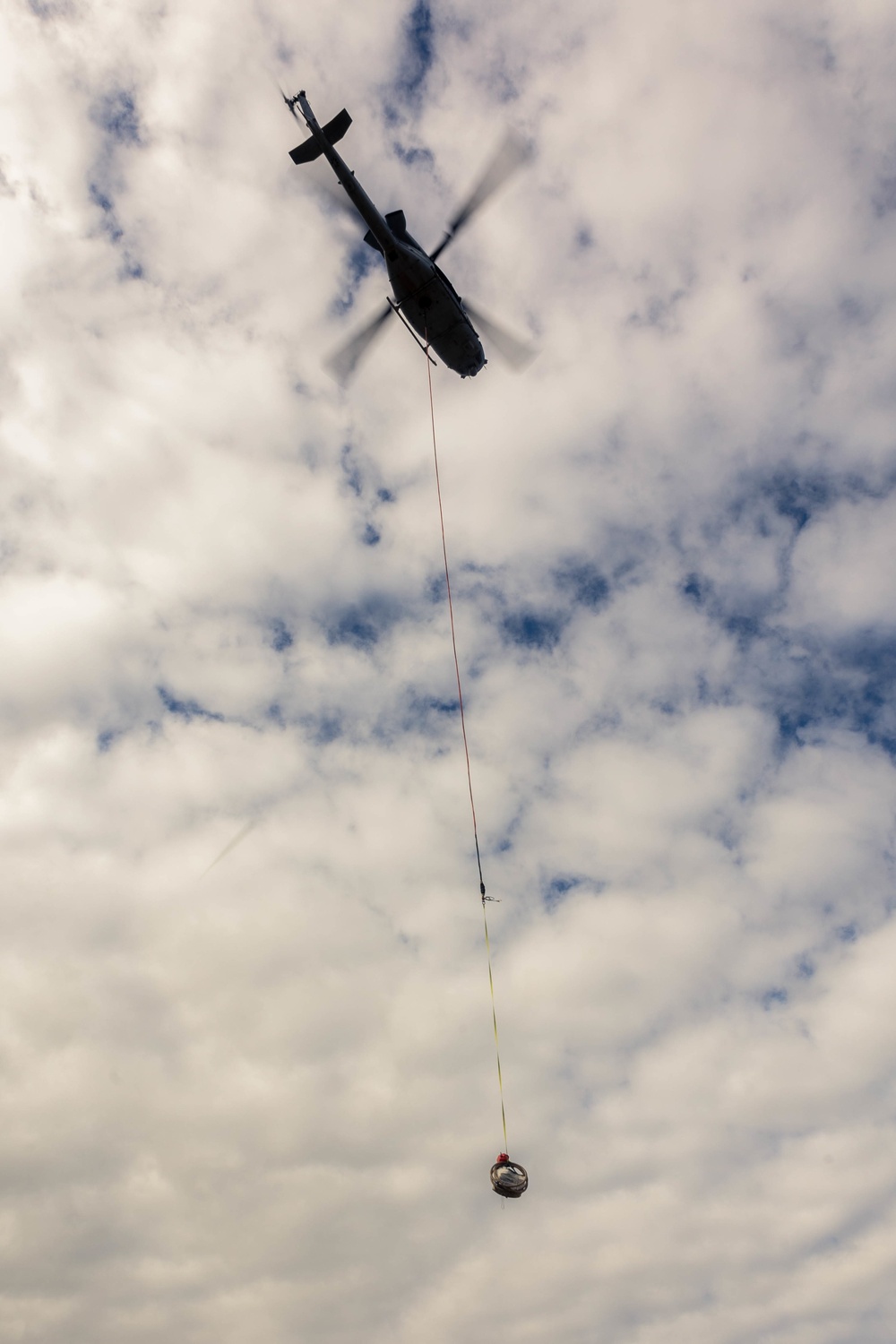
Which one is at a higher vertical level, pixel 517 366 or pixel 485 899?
pixel 517 366

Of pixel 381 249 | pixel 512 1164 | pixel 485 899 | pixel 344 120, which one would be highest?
pixel 344 120

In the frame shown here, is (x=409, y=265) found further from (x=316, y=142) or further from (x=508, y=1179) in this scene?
(x=508, y=1179)

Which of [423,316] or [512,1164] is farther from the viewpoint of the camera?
[423,316]

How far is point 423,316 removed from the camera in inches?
1136

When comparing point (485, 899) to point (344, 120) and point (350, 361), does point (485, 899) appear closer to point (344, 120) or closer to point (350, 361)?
point (350, 361)

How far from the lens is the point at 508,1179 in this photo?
71.4 feet

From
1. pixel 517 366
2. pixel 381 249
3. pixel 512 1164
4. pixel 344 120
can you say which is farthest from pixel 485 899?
pixel 344 120

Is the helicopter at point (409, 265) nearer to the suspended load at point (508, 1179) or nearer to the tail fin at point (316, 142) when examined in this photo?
the tail fin at point (316, 142)

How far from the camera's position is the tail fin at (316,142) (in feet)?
94.6

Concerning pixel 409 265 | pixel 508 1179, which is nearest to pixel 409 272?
pixel 409 265

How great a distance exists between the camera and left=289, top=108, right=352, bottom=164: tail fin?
94.6ft

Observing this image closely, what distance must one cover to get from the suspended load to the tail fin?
108 ft

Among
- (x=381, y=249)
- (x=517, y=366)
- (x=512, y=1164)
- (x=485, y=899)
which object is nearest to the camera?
(x=512, y=1164)

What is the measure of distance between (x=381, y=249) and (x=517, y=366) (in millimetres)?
6376
